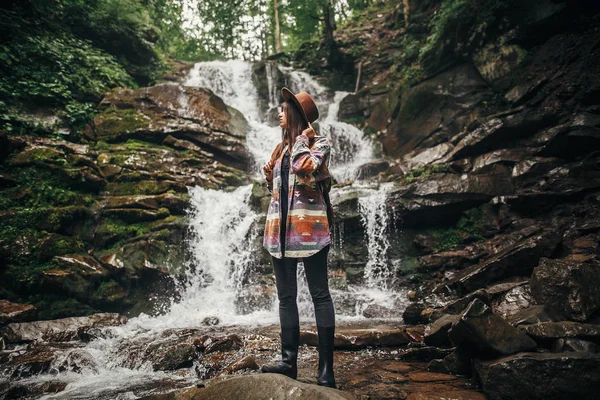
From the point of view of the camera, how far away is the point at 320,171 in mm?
2814

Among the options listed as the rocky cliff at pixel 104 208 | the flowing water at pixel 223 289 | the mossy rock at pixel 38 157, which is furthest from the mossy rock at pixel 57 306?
the mossy rock at pixel 38 157

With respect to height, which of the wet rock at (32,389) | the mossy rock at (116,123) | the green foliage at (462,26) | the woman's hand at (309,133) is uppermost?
the green foliage at (462,26)

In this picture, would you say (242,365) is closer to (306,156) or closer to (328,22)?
(306,156)

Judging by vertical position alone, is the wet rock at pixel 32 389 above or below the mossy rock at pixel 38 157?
below

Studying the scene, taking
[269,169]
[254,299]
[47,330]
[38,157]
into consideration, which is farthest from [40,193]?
[269,169]

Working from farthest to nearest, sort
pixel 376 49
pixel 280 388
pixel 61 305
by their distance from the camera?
pixel 376 49 → pixel 61 305 → pixel 280 388

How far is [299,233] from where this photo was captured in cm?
271

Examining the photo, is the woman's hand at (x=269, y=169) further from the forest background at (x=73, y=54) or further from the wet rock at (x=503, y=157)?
the forest background at (x=73, y=54)

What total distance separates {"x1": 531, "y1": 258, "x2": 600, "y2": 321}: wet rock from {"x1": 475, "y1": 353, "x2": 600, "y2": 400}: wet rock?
1.30m

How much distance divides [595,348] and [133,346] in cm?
531

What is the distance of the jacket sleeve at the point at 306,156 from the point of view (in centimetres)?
263

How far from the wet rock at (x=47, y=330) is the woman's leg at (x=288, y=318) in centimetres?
474

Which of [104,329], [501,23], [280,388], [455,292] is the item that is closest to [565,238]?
[455,292]

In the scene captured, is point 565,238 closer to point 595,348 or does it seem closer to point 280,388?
point 595,348
